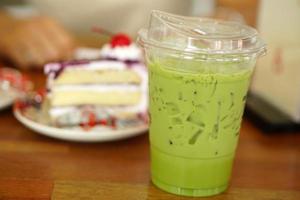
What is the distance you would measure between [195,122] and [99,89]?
1.21ft

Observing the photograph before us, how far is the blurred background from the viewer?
110 cm

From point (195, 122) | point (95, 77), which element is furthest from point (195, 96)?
point (95, 77)

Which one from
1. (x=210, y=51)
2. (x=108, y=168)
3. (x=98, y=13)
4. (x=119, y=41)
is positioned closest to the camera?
(x=210, y=51)

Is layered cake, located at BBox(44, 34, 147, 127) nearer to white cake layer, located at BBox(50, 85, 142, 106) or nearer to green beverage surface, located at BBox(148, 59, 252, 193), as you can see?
white cake layer, located at BBox(50, 85, 142, 106)

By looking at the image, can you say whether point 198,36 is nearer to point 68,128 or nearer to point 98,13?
point 68,128

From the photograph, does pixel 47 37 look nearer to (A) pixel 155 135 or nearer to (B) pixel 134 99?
(B) pixel 134 99

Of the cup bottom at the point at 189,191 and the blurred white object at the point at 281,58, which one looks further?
the blurred white object at the point at 281,58

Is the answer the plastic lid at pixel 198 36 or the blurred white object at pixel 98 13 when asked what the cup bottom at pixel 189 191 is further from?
the blurred white object at pixel 98 13

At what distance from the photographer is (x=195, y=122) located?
75 cm

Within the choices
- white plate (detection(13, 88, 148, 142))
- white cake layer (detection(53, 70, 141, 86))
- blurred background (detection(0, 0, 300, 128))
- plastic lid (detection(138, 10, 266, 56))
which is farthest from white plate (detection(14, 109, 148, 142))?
blurred background (detection(0, 0, 300, 128))

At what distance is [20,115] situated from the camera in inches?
41.3

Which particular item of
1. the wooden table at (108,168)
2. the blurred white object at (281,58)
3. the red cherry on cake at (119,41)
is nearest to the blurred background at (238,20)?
the blurred white object at (281,58)

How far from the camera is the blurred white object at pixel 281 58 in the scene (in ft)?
3.57

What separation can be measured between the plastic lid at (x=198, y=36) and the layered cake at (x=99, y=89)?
280 millimetres
